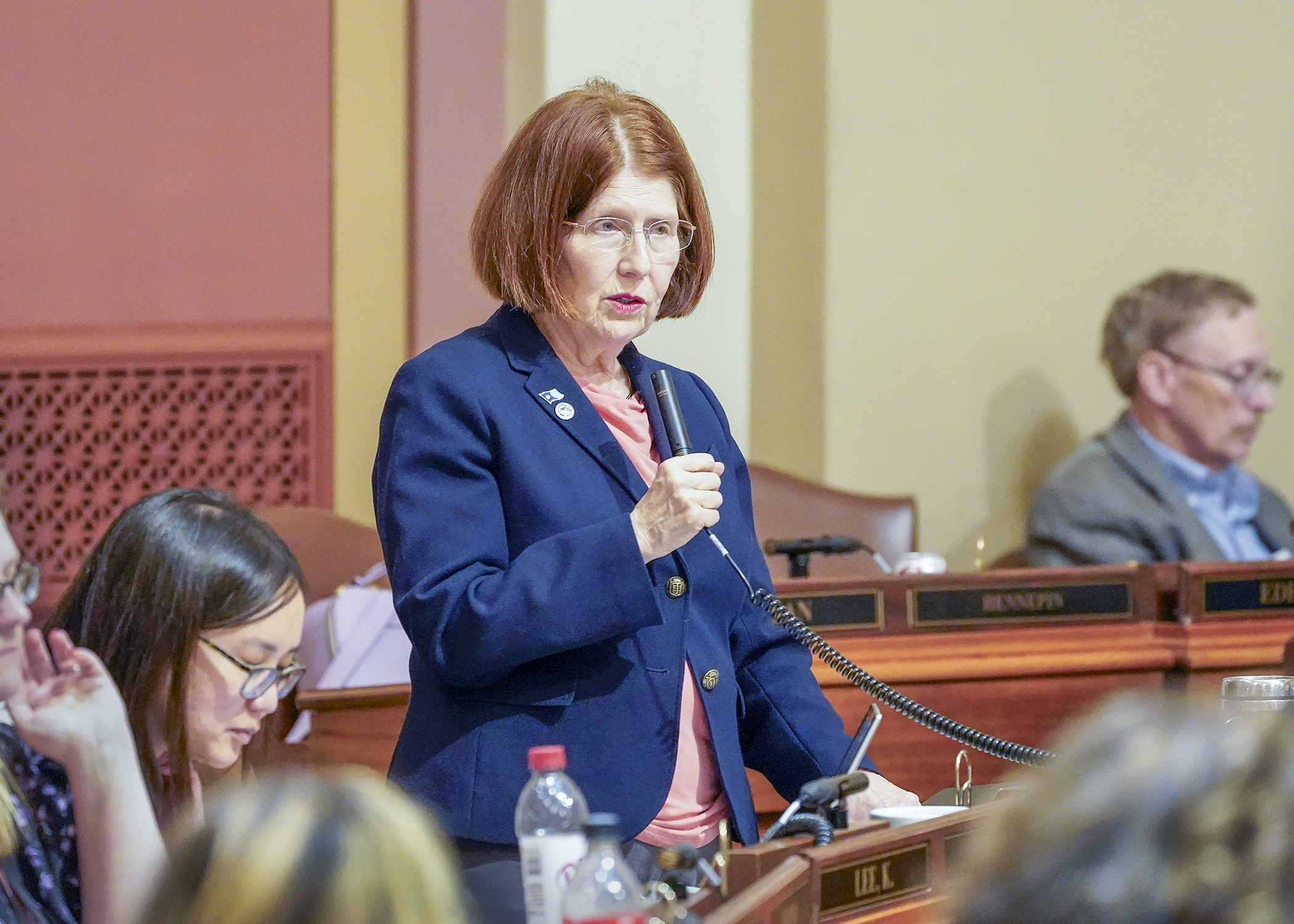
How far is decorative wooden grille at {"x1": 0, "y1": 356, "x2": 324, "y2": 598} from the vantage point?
4195mm

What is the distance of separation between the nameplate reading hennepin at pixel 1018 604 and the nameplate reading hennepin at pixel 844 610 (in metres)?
0.09

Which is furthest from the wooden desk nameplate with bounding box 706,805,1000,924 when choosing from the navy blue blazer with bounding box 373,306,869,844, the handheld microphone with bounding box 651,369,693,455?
the handheld microphone with bounding box 651,369,693,455

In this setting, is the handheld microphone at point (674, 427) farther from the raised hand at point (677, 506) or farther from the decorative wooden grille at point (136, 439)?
the decorative wooden grille at point (136, 439)

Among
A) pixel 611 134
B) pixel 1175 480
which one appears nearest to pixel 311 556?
pixel 611 134

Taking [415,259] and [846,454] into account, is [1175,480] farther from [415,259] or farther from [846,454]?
[415,259]

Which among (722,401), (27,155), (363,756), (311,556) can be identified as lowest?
(363,756)

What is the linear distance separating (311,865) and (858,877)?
802 mm

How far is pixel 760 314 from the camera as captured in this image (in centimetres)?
457

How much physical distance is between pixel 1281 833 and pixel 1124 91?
444cm

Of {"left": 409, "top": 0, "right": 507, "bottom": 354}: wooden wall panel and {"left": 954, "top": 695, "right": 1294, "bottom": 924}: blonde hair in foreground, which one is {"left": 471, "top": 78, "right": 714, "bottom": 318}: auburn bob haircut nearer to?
{"left": 954, "top": 695, "right": 1294, "bottom": 924}: blonde hair in foreground

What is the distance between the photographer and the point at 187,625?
1875mm

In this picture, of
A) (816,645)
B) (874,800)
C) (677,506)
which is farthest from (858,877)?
(816,645)

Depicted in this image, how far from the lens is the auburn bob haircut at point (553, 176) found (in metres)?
1.91

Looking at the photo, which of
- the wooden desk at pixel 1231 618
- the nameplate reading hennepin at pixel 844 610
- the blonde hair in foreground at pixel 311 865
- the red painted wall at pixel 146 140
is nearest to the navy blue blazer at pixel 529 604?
the blonde hair in foreground at pixel 311 865
